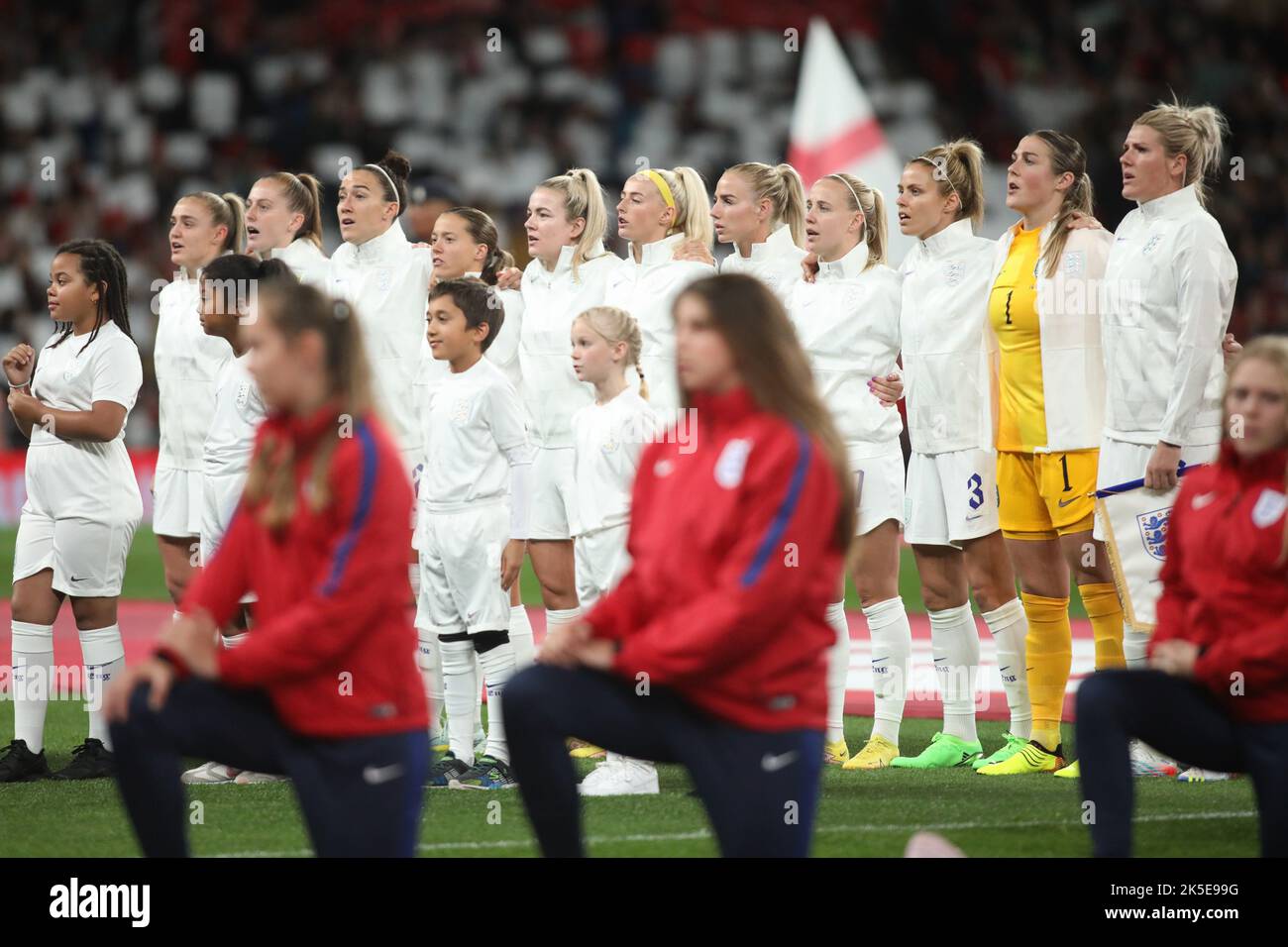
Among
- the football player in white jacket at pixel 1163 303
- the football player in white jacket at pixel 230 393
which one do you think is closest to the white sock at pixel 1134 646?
the football player in white jacket at pixel 1163 303

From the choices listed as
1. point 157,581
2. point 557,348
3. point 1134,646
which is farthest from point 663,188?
point 157,581

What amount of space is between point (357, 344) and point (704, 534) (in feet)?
2.90

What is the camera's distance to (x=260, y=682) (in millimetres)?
3785

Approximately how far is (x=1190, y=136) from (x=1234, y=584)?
2644mm

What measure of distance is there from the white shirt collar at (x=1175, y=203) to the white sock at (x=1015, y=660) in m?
1.62

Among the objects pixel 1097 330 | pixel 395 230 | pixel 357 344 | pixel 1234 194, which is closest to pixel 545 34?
pixel 1234 194

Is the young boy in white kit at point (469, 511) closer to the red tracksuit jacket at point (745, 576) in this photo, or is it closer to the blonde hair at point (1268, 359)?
the red tracksuit jacket at point (745, 576)

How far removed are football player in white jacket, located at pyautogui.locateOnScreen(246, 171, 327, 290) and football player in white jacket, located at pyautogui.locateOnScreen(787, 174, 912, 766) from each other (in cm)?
210

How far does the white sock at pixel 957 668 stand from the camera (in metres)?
7.15

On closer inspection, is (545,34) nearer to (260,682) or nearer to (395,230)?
(395,230)

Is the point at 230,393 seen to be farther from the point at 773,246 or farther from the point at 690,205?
the point at 773,246

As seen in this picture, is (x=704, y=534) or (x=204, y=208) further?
(x=204, y=208)

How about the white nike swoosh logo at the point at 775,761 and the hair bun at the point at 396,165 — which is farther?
the hair bun at the point at 396,165

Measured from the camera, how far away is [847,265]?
722 centimetres
